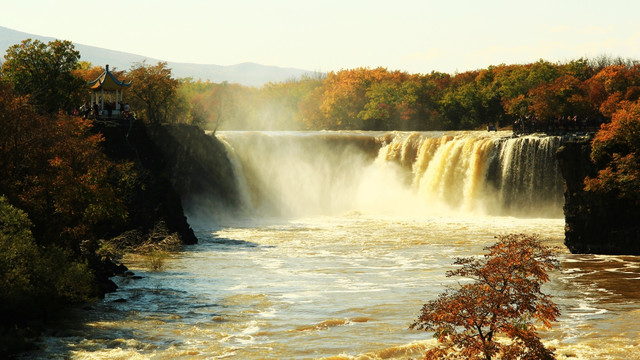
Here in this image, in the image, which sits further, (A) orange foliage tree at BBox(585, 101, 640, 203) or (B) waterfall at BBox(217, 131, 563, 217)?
(B) waterfall at BBox(217, 131, 563, 217)

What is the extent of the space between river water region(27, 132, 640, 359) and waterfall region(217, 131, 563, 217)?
10 centimetres

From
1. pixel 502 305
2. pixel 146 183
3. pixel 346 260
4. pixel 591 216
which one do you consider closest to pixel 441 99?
pixel 146 183

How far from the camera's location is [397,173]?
61000mm

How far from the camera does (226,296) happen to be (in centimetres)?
2761

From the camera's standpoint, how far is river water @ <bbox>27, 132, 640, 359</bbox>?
21.2 metres

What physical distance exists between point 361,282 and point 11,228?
13205mm

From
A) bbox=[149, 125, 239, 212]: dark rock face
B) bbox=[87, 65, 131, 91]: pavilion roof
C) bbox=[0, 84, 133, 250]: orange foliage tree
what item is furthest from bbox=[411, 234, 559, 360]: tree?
bbox=[87, 65, 131, 91]: pavilion roof

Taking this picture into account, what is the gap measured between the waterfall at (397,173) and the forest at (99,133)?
717 cm

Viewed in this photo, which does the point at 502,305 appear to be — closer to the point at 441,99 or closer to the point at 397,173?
the point at 397,173

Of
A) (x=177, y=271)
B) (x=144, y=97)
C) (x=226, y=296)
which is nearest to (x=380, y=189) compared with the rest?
(x=144, y=97)

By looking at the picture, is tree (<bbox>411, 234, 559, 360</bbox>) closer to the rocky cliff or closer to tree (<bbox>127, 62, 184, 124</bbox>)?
the rocky cliff

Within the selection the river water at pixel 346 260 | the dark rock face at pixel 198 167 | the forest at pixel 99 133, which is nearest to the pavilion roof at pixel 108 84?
the forest at pixel 99 133

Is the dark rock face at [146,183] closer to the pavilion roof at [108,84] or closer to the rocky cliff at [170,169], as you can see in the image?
the rocky cliff at [170,169]

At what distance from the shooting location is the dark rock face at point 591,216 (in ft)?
116
